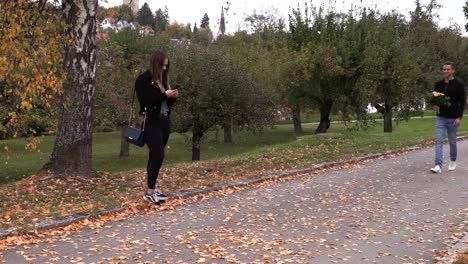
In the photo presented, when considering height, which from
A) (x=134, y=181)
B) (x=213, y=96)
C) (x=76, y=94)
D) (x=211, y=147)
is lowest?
(x=211, y=147)

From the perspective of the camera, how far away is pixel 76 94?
8.77m

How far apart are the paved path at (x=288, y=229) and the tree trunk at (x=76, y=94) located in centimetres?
255

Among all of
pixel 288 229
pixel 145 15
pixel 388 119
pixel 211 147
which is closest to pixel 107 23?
pixel 211 147

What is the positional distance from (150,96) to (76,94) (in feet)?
7.69

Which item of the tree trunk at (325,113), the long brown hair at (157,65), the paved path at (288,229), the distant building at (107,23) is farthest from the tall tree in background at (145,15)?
the long brown hair at (157,65)

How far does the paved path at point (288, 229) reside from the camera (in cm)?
512

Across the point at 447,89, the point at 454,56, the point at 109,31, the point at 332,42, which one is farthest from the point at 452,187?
the point at 454,56

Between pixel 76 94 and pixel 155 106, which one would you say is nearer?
pixel 155 106

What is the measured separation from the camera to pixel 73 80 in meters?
8.77

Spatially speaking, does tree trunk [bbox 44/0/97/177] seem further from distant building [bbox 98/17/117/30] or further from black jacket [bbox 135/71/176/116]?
distant building [bbox 98/17/117/30]

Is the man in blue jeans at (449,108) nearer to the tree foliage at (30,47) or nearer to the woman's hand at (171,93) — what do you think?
the woman's hand at (171,93)

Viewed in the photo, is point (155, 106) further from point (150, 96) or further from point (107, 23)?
point (107, 23)

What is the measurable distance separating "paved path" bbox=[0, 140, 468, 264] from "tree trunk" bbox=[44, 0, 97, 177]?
2.55 meters

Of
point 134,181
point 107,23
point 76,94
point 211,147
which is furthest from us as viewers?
point 211,147
